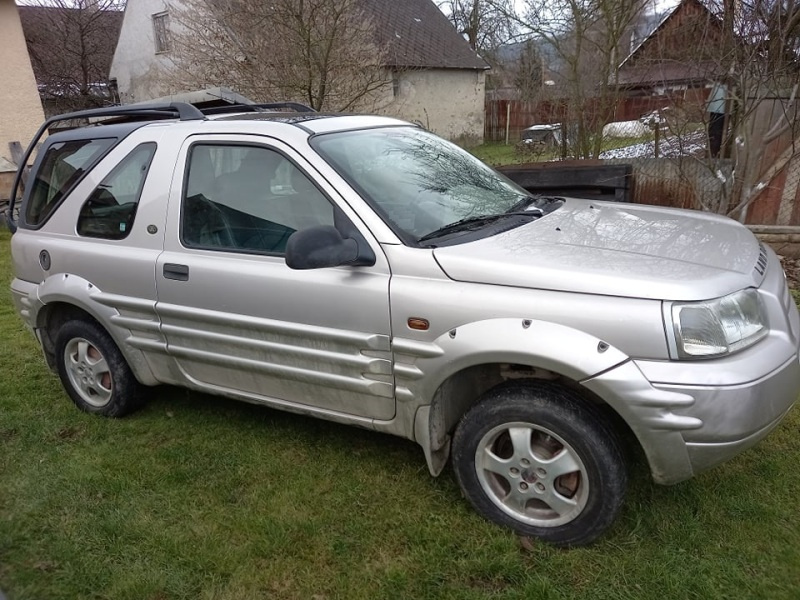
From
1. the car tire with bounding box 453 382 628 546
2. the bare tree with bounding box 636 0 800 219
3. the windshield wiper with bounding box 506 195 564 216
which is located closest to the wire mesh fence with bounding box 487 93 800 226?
the bare tree with bounding box 636 0 800 219

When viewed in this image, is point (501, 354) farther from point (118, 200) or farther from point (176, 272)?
point (118, 200)

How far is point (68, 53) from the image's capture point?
86.8ft

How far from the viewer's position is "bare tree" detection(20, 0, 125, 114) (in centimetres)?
2578

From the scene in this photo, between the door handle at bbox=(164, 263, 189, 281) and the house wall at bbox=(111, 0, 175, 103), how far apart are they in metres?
21.3

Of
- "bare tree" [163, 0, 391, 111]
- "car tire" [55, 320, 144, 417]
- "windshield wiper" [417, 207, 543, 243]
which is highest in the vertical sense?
"bare tree" [163, 0, 391, 111]

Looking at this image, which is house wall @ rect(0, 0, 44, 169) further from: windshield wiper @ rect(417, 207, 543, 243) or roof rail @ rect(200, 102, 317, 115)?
windshield wiper @ rect(417, 207, 543, 243)

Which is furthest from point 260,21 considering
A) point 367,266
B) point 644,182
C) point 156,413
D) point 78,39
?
point 78,39

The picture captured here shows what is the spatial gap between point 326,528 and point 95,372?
81.6 inches

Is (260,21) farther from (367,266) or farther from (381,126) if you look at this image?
(367,266)

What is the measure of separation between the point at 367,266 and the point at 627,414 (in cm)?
125

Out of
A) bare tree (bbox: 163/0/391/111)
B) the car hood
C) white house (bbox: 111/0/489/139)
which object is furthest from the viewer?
white house (bbox: 111/0/489/139)

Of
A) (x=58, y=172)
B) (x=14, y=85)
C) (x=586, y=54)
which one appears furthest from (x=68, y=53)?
(x=58, y=172)

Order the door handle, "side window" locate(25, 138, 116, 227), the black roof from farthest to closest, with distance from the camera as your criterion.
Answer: the black roof
"side window" locate(25, 138, 116, 227)
the door handle

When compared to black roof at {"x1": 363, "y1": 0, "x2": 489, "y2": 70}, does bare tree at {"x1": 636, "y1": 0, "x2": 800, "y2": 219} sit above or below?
below
